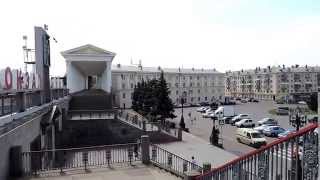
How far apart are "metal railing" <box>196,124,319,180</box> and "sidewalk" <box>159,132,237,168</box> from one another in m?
21.2

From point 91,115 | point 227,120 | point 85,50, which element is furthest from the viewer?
point 227,120

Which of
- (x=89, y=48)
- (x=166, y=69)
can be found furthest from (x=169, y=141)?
(x=166, y=69)

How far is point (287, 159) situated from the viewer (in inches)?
201

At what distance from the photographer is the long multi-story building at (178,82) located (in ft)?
310

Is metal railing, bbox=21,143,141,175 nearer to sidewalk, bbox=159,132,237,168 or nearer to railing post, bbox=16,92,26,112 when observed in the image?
railing post, bbox=16,92,26,112

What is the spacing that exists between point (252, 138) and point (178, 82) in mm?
70120

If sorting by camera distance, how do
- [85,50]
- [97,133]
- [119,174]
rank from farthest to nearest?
[85,50] → [97,133] → [119,174]

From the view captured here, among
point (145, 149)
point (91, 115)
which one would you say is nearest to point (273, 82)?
point (91, 115)

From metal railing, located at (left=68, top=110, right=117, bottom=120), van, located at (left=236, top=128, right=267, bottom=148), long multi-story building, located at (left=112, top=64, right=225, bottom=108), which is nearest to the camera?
metal railing, located at (left=68, top=110, right=117, bottom=120)

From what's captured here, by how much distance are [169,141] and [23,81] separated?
2188 centimetres

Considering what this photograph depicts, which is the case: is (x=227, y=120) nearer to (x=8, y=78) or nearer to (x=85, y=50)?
(x=85, y=50)

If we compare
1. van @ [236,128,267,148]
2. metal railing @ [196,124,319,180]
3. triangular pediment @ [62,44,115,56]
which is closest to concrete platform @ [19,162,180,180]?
metal railing @ [196,124,319,180]

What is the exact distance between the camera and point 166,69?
11069 cm

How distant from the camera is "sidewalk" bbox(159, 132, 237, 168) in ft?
95.1
